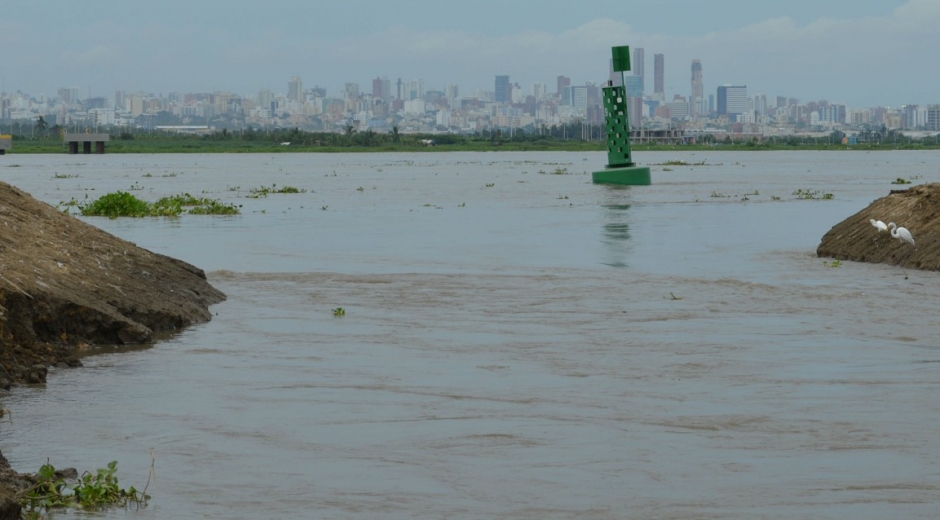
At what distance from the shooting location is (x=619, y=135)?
53.0m

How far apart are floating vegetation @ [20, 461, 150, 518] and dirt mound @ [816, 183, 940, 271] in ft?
50.5

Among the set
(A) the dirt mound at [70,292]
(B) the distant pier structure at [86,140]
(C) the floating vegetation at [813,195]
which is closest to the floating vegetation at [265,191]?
(C) the floating vegetation at [813,195]

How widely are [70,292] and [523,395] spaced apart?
16.5 ft

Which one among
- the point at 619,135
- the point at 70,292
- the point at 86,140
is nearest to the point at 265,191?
the point at 619,135

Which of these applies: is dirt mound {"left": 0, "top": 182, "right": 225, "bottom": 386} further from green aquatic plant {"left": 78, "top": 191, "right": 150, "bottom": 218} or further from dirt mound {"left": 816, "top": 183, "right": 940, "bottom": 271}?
green aquatic plant {"left": 78, "top": 191, "right": 150, "bottom": 218}

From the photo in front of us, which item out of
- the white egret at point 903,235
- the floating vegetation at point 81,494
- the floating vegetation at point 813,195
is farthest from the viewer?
the floating vegetation at point 813,195

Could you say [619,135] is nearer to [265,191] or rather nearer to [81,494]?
[265,191]

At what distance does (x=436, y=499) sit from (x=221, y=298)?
10.0 m

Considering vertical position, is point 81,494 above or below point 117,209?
below

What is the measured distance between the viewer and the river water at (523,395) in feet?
27.9

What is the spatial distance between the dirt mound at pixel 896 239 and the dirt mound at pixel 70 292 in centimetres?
1087

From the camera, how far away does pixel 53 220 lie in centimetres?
1602

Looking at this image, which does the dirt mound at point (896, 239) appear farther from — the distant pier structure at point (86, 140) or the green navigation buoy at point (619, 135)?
the distant pier structure at point (86, 140)

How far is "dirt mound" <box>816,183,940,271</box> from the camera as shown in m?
21.4
